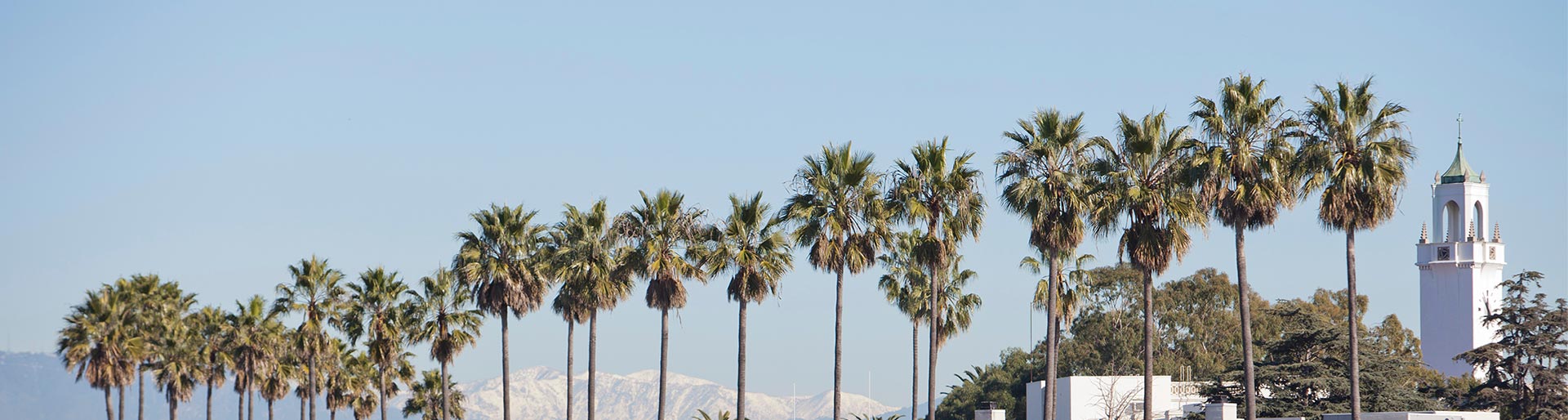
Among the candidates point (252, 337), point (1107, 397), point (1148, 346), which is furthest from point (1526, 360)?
point (252, 337)

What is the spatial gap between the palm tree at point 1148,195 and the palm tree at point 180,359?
5187cm

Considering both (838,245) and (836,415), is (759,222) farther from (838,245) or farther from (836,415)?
(836,415)

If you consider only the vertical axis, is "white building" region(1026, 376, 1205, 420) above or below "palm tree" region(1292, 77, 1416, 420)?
below

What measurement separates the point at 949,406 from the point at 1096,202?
75.7m

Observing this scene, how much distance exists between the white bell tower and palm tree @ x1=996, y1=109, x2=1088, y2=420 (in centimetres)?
6832

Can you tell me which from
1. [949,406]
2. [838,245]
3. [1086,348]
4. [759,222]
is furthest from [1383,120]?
[949,406]

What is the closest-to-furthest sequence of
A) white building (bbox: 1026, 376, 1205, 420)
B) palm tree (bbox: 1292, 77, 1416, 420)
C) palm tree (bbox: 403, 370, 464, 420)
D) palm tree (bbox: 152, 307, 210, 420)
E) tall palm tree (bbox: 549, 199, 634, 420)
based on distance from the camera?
palm tree (bbox: 1292, 77, 1416, 420) → tall palm tree (bbox: 549, 199, 634, 420) → white building (bbox: 1026, 376, 1205, 420) → palm tree (bbox: 152, 307, 210, 420) → palm tree (bbox: 403, 370, 464, 420)

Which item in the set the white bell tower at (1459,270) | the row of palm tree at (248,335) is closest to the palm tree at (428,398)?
the row of palm tree at (248,335)

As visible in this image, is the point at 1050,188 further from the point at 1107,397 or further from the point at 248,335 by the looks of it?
the point at 248,335

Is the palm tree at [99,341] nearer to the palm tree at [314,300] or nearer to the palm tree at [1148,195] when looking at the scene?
the palm tree at [314,300]

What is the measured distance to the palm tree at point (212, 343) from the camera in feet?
251

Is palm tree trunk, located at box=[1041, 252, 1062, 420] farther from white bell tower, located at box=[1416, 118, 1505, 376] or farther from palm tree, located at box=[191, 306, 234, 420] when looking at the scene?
white bell tower, located at box=[1416, 118, 1505, 376]

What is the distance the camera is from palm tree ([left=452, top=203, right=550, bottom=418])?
5734 cm

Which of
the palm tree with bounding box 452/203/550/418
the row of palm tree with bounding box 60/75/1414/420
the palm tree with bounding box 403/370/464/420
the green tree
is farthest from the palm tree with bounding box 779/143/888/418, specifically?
the palm tree with bounding box 403/370/464/420
